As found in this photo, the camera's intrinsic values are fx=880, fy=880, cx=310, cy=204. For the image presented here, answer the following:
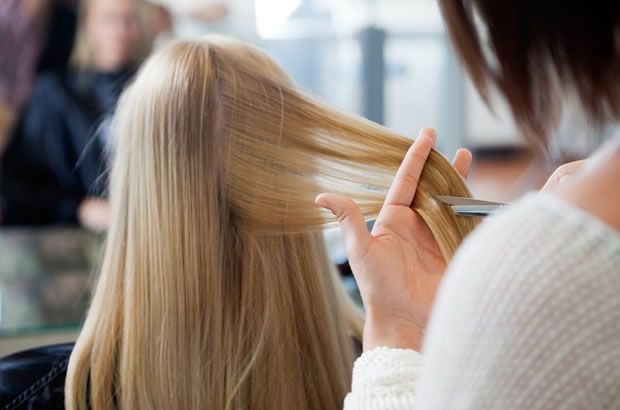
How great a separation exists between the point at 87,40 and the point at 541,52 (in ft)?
4.96

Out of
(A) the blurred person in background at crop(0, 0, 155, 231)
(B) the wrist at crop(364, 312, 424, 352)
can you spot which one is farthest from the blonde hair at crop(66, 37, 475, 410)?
(A) the blurred person in background at crop(0, 0, 155, 231)

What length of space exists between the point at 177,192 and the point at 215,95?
4.8 inches

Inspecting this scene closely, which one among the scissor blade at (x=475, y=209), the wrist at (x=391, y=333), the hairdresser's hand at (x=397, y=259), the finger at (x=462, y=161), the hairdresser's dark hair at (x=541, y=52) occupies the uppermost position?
the hairdresser's dark hair at (x=541, y=52)

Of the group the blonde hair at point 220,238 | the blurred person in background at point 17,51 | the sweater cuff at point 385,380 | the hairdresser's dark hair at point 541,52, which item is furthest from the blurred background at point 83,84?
the hairdresser's dark hair at point 541,52

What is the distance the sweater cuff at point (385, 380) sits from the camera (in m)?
0.77

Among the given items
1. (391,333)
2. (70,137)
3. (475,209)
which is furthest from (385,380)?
(70,137)

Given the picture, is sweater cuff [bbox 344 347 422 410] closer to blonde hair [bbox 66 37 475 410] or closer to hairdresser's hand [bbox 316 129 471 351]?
A: hairdresser's hand [bbox 316 129 471 351]

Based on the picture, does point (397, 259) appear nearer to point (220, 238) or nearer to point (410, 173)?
point (410, 173)

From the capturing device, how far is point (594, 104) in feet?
1.83

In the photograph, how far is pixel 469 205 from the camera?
2.99 feet

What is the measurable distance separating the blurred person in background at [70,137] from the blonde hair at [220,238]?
85 cm

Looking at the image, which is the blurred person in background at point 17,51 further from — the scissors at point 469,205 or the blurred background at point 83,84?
the scissors at point 469,205

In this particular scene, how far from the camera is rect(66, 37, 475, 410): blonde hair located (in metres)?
1.01

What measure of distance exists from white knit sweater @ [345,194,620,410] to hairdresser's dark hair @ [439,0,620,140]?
0.26ft
